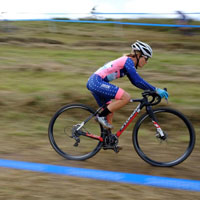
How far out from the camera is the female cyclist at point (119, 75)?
486cm

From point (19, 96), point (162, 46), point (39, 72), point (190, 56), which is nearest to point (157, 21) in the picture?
point (162, 46)

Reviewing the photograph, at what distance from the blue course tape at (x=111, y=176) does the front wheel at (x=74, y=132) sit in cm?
45

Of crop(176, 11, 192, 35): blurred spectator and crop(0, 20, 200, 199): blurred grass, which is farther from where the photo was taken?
crop(176, 11, 192, 35): blurred spectator

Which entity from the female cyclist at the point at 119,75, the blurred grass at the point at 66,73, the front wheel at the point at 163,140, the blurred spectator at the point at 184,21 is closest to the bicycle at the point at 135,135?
the front wheel at the point at 163,140

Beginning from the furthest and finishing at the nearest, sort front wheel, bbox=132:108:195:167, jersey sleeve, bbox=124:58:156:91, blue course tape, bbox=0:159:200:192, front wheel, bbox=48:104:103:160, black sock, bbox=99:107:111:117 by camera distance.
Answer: front wheel, bbox=48:104:103:160 < black sock, bbox=99:107:111:117 < front wheel, bbox=132:108:195:167 < jersey sleeve, bbox=124:58:156:91 < blue course tape, bbox=0:159:200:192

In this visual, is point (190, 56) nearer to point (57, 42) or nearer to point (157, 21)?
point (157, 21)

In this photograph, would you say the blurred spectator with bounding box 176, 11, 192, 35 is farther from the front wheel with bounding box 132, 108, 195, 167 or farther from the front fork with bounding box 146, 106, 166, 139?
the front fork with bounding box 146, 106, 166, 139

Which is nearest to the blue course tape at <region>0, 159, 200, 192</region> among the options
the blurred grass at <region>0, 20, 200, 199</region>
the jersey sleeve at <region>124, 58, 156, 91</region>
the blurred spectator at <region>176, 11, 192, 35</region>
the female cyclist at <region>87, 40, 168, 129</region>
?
the blurred grass at <region>0, 20, 200, 199</region>

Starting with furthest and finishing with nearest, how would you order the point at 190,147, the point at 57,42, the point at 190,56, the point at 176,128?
the point at 57,42 → the point at 190,56 → the point at 176,128 → the point at 190,147

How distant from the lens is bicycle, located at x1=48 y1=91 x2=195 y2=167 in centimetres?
503

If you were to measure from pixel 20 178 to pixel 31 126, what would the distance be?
7.84ft

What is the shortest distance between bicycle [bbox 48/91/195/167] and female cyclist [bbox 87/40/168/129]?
124 millimetres

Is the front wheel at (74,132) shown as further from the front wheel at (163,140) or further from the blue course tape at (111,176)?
the front wheel at (163,140)

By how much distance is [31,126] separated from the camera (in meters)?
6.93
